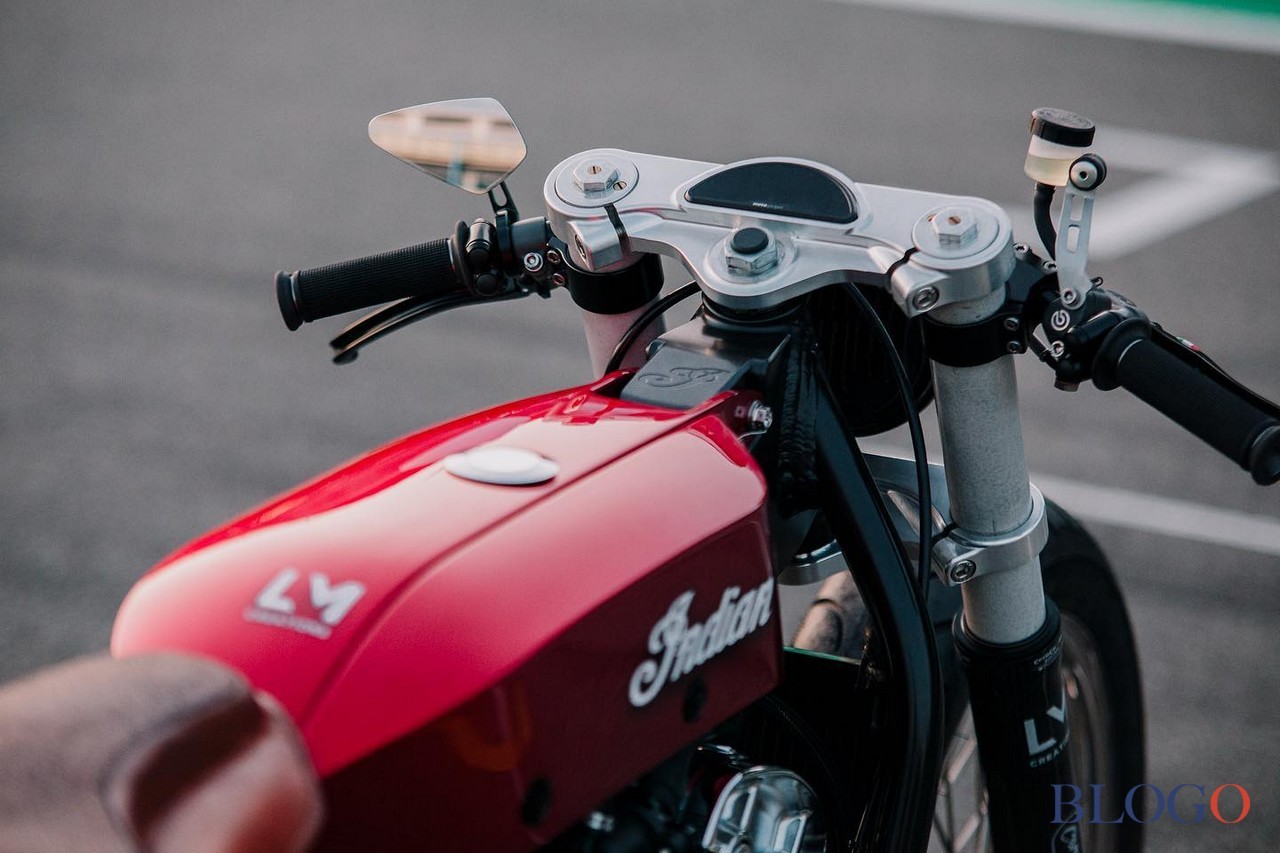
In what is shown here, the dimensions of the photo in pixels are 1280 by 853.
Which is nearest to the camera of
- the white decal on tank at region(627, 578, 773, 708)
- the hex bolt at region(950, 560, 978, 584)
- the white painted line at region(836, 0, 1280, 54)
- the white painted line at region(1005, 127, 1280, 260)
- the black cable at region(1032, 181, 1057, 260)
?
the white decal on tank at region(627, 578, 773, 708)

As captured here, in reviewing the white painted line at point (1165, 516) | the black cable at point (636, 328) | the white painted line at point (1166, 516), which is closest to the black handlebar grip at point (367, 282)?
the black cable at point (636, 328)

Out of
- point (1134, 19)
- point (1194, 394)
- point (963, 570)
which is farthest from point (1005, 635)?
point (1134, 19)

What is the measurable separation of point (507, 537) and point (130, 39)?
713cm

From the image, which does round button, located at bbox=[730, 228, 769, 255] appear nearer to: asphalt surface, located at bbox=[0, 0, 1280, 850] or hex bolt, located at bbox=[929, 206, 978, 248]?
hex bolt, located at bbox=[929, 206, 978, 248]

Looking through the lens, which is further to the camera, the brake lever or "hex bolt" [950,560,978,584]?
the brake lever

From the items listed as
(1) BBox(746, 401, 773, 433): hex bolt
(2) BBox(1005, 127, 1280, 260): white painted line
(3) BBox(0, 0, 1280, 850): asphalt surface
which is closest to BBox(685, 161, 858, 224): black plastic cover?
(1) BBox(746, 401, 773, 433): hex bolt

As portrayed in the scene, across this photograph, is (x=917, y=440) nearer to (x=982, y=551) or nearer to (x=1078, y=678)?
(x=982, y=551)

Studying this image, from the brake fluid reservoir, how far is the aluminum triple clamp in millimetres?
400

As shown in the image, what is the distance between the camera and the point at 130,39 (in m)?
7.33

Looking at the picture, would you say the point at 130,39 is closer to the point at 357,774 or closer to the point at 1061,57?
the point at 1061,57

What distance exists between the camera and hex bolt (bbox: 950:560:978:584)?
1521 millimetres

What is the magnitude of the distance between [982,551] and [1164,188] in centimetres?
479

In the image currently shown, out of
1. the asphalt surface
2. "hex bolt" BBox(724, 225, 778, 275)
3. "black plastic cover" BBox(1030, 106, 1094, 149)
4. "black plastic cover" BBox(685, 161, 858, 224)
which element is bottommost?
the asphalt surface

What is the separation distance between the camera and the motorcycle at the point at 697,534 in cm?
104
